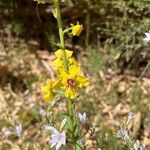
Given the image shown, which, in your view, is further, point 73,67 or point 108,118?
point 108,118

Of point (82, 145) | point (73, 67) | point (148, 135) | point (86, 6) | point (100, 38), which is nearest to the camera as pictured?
point (73, 67)

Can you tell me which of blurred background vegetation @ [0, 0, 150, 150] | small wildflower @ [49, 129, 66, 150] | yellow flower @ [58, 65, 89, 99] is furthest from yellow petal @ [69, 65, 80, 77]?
blurred background vegetation @ [0, 0, 150, 150]

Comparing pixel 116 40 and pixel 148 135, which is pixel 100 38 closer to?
pixel 116 40

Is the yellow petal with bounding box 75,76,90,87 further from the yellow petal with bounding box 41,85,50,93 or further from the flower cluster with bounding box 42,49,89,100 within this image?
the yellow petal with bounding box 41,85,50,93

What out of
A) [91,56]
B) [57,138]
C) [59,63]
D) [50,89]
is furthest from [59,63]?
[91,56]

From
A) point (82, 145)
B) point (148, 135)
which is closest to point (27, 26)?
point (148, 135)

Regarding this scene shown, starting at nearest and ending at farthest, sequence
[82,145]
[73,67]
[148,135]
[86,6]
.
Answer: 1. [73,67]
2. [82,145]
3. [148,135]
4. [86,6]

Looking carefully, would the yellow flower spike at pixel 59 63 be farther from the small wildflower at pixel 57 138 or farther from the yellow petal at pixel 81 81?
the small wildflower at pixel 57 138

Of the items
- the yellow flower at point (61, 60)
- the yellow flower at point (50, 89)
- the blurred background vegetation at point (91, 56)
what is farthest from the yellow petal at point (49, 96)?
the blurred background vegetation at point (91, 56)
